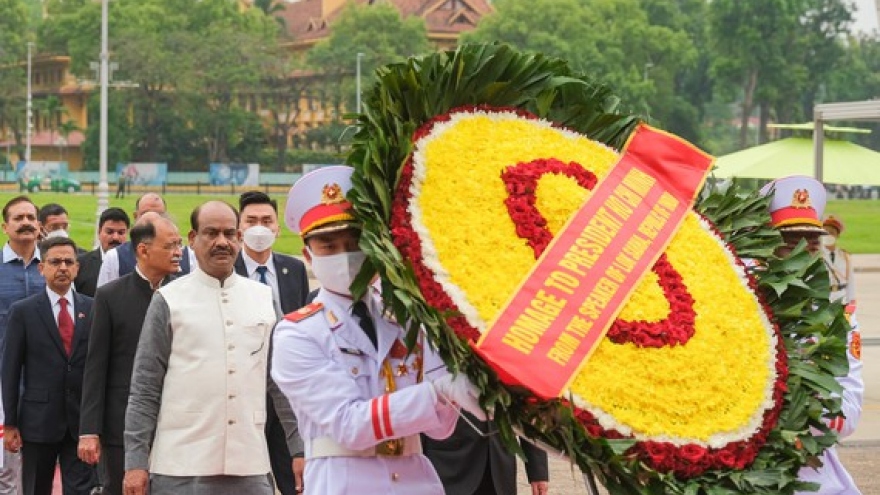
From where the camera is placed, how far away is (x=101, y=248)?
10.4 m

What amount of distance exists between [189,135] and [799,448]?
86.3m

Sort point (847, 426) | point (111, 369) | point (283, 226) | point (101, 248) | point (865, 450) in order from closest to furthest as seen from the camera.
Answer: point (847, 426) < point (111, 369) < point (101, 248) < point (865, 450) < point (283, 226)

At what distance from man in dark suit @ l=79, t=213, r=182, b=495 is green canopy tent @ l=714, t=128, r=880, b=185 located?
779 cm

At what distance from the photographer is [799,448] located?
4309mm

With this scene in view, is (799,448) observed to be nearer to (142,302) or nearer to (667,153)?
(667,153)

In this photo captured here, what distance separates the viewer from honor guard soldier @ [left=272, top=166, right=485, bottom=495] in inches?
178

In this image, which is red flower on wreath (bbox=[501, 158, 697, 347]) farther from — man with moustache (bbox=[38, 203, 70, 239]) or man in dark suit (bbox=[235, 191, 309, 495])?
man with moustache (bbox=[38, 203, 70, 239])

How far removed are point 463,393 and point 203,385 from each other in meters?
2.55

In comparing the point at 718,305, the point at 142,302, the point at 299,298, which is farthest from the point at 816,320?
the point at 299,298

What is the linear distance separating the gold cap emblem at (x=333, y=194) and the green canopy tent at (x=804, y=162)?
9828mm

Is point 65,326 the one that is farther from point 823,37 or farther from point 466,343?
point 823,37

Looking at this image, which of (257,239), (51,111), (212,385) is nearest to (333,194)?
(212,385)

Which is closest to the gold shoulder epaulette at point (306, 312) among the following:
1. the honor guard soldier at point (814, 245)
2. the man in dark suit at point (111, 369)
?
the honor guard soldier at point (814, 245)

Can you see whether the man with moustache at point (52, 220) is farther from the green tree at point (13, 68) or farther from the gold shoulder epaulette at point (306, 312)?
the green tree at point (13, 68)
